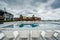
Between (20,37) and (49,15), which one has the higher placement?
(49,15)

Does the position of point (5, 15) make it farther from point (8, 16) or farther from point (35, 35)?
point (35, 35)

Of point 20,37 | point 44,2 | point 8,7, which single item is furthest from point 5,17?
point 20,37

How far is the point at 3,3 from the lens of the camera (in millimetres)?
5594

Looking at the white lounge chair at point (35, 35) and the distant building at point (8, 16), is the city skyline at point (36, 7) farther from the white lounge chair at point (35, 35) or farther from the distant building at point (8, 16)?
the white lounge chair at point (35, 35)

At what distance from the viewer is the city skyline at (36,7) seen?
18.1ft

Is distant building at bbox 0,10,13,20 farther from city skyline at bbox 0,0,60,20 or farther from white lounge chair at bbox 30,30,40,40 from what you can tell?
white lounge chair at bbox 30,30,40,40

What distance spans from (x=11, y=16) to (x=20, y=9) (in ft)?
2.05

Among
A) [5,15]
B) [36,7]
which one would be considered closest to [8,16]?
[5,15]

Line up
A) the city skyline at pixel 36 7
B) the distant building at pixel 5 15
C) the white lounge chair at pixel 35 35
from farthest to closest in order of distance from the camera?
1. the distant building at pixel 5 15
2. the city skyline at pixel 36 7
3. the white lounge chair at pixel 35 35

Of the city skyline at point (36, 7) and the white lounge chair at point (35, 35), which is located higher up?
the city skyline at point (36, 7)

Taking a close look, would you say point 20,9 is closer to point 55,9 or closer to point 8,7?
point 8,7

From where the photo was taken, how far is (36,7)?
5664mm

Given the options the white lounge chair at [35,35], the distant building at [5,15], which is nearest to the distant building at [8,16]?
the distant building at [5,15]

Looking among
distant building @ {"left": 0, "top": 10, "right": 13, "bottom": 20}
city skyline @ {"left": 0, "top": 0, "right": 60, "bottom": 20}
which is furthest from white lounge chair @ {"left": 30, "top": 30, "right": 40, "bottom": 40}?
distant building @ {"left": 0, "top": 10, "right": 13, "bottom": 20}
